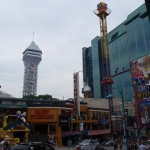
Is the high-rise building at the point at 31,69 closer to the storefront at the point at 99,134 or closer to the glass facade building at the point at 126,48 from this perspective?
the glass facade building at the point at 126,48

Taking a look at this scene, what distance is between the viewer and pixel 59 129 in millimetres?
43562

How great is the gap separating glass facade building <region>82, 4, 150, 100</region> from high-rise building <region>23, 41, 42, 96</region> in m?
69.9

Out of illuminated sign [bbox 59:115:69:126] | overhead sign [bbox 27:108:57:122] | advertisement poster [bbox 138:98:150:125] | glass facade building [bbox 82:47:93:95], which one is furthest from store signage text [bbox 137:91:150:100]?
glass facade building [bbox 82:47:93:95]

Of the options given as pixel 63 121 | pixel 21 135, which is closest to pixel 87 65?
pixel 63 121

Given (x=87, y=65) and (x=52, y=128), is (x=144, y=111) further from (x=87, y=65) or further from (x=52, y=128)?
(x=87, y=65)

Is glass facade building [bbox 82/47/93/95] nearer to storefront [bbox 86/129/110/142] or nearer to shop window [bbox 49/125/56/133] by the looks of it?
storefront [bbox 86/129/110/142]

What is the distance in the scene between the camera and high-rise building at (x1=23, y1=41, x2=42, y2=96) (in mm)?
169500

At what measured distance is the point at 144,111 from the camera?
48031 millimetres

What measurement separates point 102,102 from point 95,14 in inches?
1447

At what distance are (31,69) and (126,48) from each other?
335ft

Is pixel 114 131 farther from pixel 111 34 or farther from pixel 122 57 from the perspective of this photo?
pixel 111 34

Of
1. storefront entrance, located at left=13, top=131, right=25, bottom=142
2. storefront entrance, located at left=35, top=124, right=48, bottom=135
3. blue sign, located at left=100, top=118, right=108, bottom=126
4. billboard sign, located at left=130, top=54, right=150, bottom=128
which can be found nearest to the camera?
storefront entrance, located at left=13, top=131, right=25, bottom=142

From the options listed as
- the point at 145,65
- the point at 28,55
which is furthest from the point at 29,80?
the point at 145,65

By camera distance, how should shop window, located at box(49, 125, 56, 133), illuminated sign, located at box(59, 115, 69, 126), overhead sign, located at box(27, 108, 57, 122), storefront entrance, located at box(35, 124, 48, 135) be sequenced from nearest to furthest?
overhead sign, located at box(27, 108, 57, 122) → shop window, located at box(49, 125, 56, 133) → illuminated sign, located at box(59, 115, 69, 126) → storefront entrance, located at box(35, 124, 48, 135)
